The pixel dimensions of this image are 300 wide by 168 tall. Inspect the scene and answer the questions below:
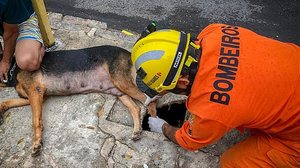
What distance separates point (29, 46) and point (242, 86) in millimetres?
2549

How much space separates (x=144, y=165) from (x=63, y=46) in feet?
7.12

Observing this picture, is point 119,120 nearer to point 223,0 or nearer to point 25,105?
point 25,105

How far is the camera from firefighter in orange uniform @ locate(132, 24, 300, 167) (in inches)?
99.0

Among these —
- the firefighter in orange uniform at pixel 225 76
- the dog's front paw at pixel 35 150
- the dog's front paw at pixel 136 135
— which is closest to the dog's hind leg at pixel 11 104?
the dog's front paw at pixel 35 150

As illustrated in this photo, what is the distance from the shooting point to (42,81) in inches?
157

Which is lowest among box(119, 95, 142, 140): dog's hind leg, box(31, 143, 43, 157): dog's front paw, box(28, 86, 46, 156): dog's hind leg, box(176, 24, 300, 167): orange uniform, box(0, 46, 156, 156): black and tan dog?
box(31, 143, 43, 157): dog's front paw

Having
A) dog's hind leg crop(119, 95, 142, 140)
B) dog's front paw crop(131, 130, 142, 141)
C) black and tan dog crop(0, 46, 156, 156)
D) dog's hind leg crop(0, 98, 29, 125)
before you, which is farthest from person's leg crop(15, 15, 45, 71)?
dog's front paw crop(131, 130, 142, 141)

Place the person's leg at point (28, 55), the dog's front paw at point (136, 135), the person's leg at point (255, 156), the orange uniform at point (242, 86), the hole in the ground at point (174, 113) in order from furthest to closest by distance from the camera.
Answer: the hole in the ground at point (174, 113) → the person's leg at point (28, 55) → the dog's front paw at point (136, 135) → the person's leg at point (255, 156) → the orange uniform at point (242, 86)

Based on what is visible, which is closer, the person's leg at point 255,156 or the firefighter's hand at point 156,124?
the person's leg at point 255,156

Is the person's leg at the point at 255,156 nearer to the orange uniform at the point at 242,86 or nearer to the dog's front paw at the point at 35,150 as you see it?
the orange uniform at the point at 242,86

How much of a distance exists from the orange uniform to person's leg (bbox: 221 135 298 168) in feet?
1.16

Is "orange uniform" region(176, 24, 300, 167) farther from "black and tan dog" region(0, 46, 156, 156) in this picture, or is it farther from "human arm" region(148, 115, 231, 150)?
"black and tan dog" region(0, 46, 156, 156)

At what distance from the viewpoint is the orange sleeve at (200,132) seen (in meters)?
2.60

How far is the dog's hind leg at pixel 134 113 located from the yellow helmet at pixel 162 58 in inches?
42.6
